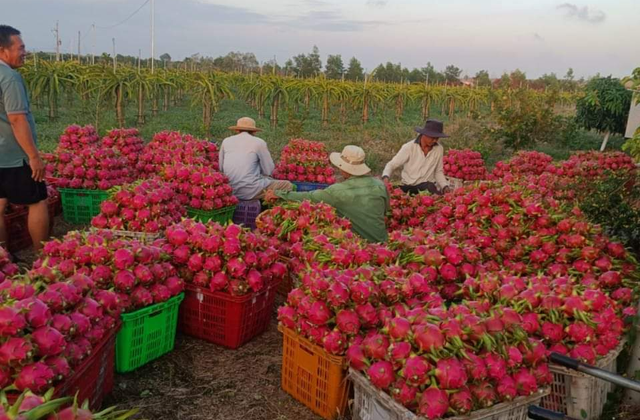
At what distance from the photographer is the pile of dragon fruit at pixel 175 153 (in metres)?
6.84

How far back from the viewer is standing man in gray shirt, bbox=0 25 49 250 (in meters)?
4.45

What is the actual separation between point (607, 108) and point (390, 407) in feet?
46.2

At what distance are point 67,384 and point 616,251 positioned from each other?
3.70 meters

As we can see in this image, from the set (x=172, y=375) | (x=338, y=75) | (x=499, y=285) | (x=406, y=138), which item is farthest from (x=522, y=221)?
(x=338, y=75)

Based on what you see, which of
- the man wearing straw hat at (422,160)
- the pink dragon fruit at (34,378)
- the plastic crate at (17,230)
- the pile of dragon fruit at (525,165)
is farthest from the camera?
the pile of dragon fruit at (525,165)

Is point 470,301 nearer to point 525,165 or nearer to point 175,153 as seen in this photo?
point 175,153

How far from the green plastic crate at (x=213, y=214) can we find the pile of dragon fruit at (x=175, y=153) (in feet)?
2.51

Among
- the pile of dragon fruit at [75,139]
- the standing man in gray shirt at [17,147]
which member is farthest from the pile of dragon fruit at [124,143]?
the standing man in gray shirt at [17,147]

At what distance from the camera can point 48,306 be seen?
8.04 feet

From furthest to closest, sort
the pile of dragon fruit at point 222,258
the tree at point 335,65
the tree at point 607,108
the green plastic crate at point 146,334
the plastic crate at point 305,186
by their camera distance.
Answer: the tree at point 335,65 < the tree at point 607,108 < the plastic crate at point 305,186 < the pile of dragon fruit at point 222,258 < the green plastic crate at point 146,334

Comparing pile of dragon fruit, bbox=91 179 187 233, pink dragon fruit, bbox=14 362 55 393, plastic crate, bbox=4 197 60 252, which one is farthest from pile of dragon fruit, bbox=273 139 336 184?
pink dragon fruit, bbox=14 362 55 393

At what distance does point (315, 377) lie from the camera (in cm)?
303

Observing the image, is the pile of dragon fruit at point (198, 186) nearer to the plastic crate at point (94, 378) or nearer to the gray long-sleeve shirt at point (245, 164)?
the gray long-sleeve shirt at point (245, 164)

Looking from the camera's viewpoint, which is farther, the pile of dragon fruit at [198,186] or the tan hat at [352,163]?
the pile of dragon fruit at [198,186]
